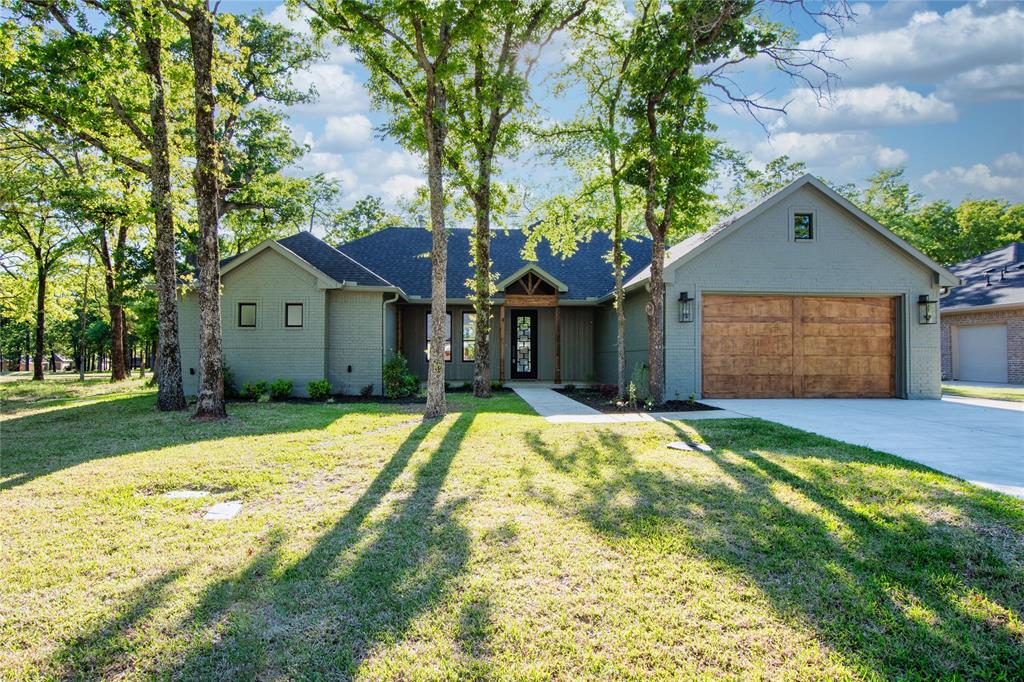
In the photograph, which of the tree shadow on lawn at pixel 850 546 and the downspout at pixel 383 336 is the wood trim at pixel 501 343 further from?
the tree shadow on lawn at pixel 850 546

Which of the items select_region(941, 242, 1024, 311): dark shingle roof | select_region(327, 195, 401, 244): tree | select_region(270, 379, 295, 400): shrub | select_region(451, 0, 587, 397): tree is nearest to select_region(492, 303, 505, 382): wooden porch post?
select_region(451, 0, 587, 397): tree

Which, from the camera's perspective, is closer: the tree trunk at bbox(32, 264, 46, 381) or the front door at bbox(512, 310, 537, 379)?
the front door at bbox(512, 310, 537, 379)

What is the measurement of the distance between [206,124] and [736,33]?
34.6 feet

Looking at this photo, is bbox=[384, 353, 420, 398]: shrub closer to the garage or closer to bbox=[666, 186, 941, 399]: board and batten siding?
bbox=[666, 186, 941, 399]: board and batten siding

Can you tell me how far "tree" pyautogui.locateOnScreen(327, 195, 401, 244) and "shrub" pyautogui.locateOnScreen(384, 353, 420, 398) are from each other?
19880mm

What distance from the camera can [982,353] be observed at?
18.3 m

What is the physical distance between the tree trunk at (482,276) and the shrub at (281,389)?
15.9 ft

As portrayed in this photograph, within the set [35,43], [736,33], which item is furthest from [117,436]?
[736,33]

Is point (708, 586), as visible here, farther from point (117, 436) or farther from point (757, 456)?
point (117, 436)

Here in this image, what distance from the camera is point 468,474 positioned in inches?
222

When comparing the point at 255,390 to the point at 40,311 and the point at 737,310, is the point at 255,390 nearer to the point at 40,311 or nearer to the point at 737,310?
the point at 737,310

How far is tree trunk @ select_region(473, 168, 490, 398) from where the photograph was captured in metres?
13.3

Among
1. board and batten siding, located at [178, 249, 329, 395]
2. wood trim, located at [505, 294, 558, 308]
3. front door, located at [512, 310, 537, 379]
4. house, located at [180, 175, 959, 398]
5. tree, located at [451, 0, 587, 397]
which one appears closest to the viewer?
tree, located at [451, 0, 587, 397]

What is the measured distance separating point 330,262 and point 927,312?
51.5ft
